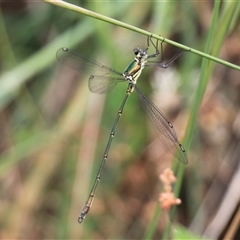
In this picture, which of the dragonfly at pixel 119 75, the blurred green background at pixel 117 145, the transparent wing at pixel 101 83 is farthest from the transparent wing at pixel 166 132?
the blurred green background at pixel 117 145

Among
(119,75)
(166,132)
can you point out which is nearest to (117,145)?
(119,75)

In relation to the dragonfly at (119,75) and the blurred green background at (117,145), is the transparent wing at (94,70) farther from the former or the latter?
the blurred green background at (117,145)

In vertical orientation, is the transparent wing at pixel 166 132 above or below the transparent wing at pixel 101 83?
below

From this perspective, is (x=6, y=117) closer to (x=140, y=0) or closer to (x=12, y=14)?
(x=12, y=14)

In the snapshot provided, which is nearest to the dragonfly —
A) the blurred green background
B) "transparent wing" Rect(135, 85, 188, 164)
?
"transparent wing" Rect(135, 85, 188, 164)

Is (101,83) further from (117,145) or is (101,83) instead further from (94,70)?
(117,145)

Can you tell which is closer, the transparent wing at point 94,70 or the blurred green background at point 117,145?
the transparent wing at point 94,70

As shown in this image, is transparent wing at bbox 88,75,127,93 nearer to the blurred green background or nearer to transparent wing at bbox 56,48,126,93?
transparent wing at bbox 56,48,126,93
